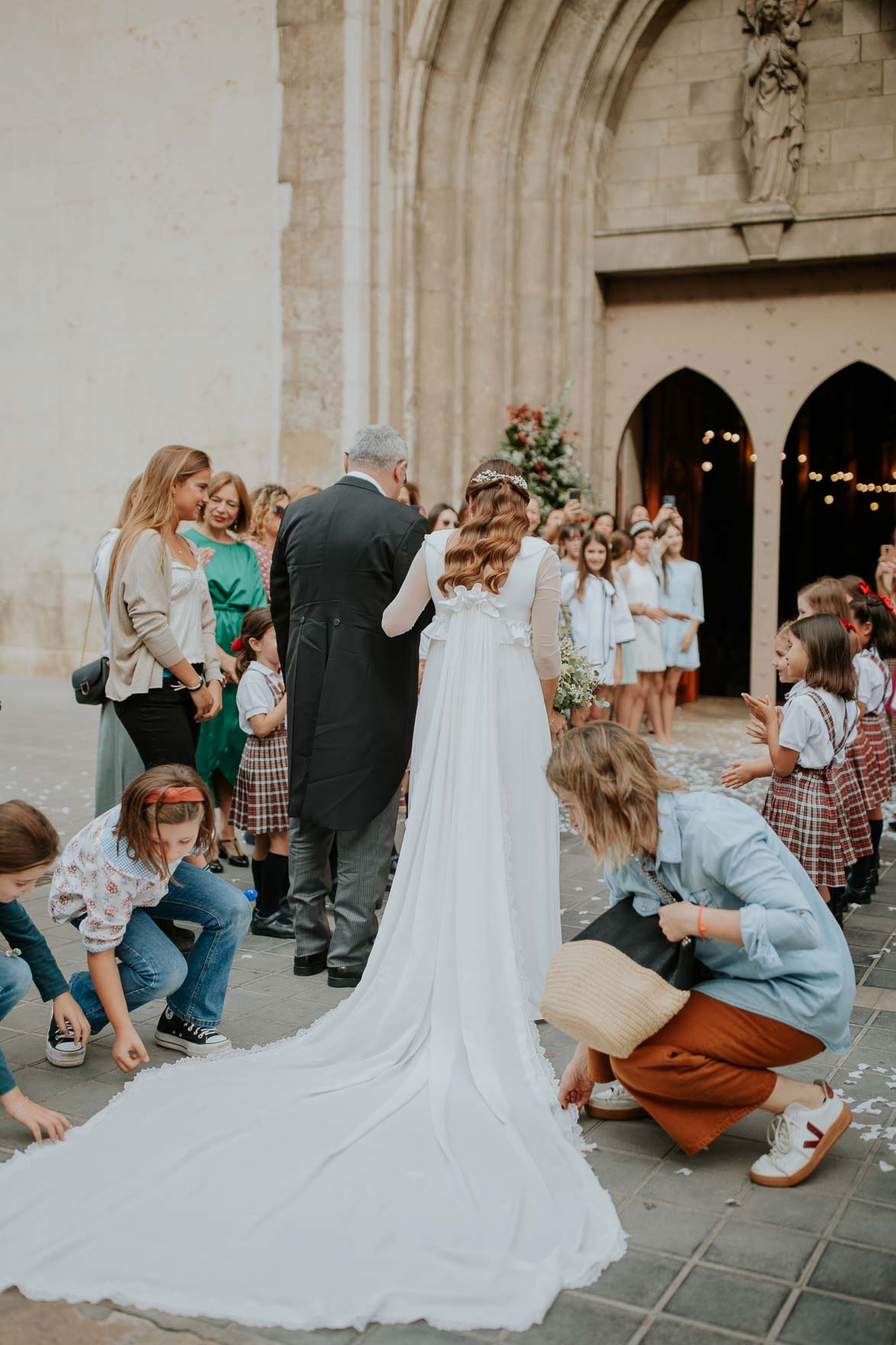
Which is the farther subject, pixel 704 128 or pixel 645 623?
pixel 704 128

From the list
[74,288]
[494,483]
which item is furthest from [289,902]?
[74,288]

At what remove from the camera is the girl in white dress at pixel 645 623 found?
1121 cm

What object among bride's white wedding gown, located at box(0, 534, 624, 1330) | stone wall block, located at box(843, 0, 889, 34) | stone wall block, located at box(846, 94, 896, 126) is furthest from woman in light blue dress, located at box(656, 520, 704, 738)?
bride's white wedding gown, located at box(0, 534, 624, 1330)

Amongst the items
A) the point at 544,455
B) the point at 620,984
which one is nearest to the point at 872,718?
the point at 620,984

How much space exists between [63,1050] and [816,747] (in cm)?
317

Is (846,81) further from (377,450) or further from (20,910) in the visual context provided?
(20,910)

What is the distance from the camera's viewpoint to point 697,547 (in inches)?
622

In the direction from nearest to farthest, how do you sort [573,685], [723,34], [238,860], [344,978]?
[344,978] → [573,685] → [238,860] → [723,34]

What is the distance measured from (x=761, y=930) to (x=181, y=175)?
461 inches

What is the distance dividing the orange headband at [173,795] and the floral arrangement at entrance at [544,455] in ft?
28.0

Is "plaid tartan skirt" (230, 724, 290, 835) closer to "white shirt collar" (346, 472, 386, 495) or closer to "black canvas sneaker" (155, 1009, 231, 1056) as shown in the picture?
"white shirt collar" (346, 472, 386, 495)

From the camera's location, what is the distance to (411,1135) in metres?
3.73

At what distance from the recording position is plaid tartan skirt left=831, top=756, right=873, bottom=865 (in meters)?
5.93

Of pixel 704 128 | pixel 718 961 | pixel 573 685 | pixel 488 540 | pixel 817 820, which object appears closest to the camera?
pixel 718 961
